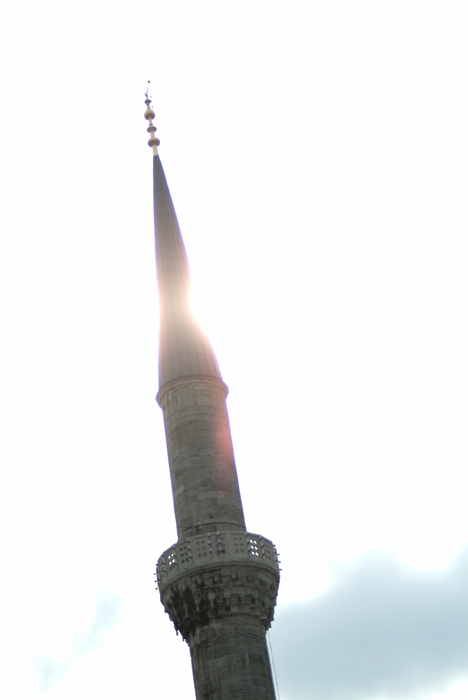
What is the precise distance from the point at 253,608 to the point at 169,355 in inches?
366

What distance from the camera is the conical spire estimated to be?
34.3 m

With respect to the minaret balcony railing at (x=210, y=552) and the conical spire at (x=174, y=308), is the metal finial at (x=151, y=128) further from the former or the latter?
the minaret balcony railing at (x=210, y=552)

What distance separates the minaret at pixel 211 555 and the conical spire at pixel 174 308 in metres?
0.07

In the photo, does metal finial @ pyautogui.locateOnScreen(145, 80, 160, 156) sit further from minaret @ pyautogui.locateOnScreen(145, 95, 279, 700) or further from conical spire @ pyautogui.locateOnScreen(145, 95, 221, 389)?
minaret @ pyautogui.locateOnScreen(145, 95, 279, 700)

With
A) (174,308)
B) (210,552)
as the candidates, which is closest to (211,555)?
(210,552)

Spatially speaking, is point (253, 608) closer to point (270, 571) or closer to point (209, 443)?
point (270, 571)

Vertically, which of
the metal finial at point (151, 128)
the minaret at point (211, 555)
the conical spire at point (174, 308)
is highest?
the metal finial at point (151, 128)

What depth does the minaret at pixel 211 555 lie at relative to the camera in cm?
2914

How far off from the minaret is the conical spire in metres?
0.07

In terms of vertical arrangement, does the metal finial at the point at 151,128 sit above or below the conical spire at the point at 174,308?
above

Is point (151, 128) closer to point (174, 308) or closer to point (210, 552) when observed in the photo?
point (174, 308)

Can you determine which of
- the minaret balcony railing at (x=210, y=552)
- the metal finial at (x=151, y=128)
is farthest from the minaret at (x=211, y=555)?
the metal finial at (x=151, y=128)

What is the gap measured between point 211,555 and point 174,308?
32.2ft

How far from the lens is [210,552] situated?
98.4 ft
